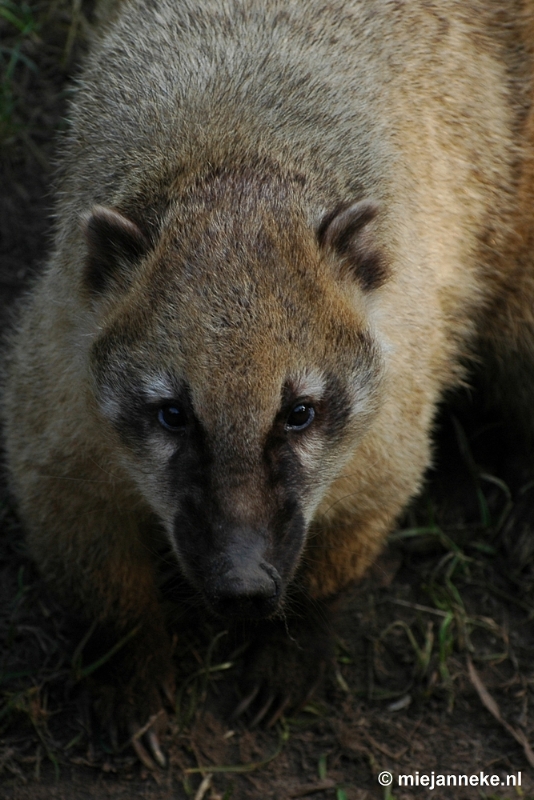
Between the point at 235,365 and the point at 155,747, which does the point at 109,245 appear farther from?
the point at 155,747

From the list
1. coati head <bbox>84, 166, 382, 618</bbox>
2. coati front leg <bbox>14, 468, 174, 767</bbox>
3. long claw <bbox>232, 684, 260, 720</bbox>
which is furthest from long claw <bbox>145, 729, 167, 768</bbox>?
coati head <bbox>84, 166, 382, 618</bbox>

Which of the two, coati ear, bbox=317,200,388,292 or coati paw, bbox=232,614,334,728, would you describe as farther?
coati paw, bbox=232,614,334,728

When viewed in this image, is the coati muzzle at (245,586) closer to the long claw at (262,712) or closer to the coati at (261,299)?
the coati at (261,299)

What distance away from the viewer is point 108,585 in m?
3.86

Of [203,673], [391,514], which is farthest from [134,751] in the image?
[391,514]

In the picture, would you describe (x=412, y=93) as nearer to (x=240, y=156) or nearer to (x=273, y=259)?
(x=240, y=156)

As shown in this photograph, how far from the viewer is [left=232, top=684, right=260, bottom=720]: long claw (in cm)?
418

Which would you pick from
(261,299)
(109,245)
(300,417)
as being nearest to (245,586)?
(300,417)

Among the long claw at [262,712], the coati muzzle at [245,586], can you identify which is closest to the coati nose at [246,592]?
the coati muzzle at [245,586]

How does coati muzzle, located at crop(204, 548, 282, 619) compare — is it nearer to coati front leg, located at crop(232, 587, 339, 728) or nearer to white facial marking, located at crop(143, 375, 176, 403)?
white facial marking, located at crop(143, 375, 176, 403)

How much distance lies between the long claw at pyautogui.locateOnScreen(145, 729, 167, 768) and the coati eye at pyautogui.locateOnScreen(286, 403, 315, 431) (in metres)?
1.71

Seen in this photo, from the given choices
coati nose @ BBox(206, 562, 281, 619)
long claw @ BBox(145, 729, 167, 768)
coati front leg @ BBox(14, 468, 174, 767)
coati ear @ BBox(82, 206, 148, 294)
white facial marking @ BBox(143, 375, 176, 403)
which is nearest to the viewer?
coati nose @ BBox(206, 562, 281, 619)

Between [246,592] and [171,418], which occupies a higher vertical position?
[171,418]

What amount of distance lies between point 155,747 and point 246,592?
61.3 inches
